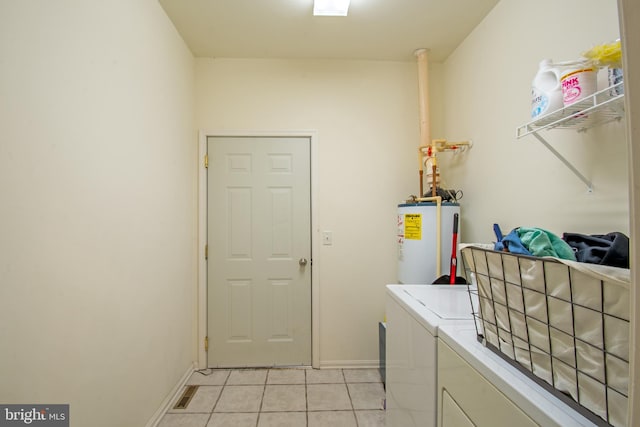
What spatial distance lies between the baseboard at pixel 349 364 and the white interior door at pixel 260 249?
6.1 inches

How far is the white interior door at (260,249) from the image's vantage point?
2312 millimetres

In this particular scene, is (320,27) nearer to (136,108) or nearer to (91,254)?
(136,108)

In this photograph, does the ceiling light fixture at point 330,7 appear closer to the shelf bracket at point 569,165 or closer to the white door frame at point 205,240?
the white door frame at point 205,240

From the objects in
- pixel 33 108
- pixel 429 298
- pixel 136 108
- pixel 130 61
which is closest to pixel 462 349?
→ pixel 429 298

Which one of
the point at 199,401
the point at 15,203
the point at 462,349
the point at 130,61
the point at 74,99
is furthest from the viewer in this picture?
the point at 199,401

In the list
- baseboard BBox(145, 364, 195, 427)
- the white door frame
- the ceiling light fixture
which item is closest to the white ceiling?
the ceiling light fixture

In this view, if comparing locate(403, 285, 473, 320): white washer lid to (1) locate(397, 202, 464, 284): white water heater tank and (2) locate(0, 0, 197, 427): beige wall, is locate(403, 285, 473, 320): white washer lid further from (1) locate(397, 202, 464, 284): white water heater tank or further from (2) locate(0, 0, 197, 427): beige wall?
(2) locate(0, 0, 197, 427): beige wall

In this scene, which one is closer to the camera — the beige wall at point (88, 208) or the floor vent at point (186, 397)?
the beige wall at point (88, 208)

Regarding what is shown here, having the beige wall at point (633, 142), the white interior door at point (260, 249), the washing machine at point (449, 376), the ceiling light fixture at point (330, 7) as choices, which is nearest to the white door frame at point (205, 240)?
the white interior door at point (260, 249)

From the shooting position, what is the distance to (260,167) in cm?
234

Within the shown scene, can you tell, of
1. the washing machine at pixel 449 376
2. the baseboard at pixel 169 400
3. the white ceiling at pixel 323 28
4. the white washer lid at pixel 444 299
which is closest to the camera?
the washing machine at pixel 449 376

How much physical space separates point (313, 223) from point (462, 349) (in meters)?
1.68

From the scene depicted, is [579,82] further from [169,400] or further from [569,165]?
[169,400]

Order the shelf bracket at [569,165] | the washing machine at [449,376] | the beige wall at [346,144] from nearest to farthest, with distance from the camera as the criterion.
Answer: the washing machine at [449,376]
the shelf bracket at [569,165]
the beige wall at [346,144]
